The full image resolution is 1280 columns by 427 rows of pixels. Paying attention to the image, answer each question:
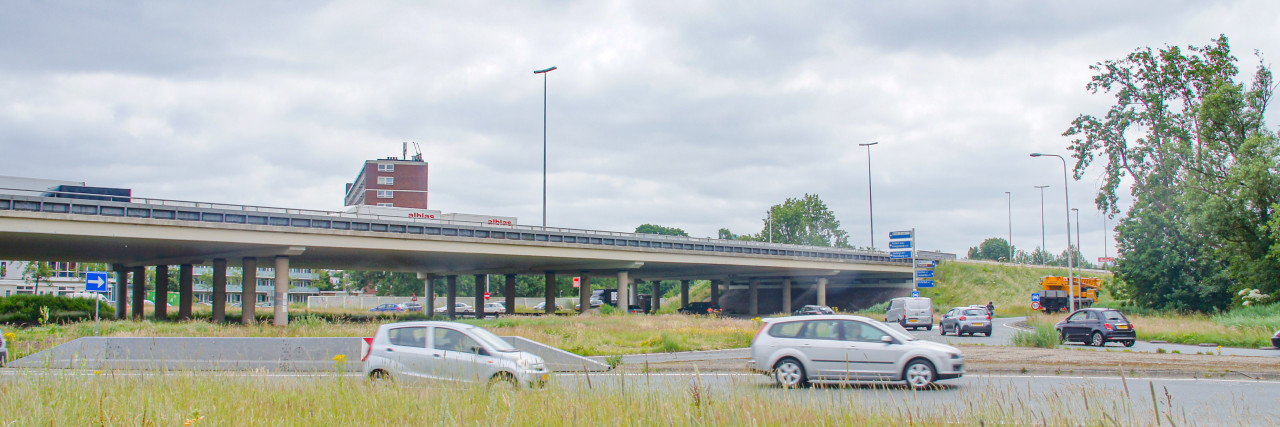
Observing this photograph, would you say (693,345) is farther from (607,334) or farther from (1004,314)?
(1004,314)

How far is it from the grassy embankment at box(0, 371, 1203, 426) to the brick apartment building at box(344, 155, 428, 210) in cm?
10380

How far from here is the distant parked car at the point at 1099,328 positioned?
95.2 ft

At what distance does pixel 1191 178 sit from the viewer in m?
43.3

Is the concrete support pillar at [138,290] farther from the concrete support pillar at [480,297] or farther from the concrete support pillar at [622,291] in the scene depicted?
the concrete support pillar at [622,291]

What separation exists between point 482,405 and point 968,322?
34.9 metres

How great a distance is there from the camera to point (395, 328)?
14047mm

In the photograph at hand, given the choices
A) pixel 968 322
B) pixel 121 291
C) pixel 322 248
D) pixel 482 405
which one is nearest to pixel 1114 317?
pixel 968 322

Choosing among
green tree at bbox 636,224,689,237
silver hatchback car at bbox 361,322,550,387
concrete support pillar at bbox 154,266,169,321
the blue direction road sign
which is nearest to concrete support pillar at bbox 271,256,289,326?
concrete support pillar at bbox 154,266,169,321

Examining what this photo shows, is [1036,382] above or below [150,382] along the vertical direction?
below

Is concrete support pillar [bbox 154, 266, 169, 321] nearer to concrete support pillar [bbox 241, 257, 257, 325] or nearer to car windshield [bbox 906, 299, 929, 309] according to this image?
concrete support pillar [bbox 241, 257, 257, 325]

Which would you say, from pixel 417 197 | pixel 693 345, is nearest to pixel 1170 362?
pixel 693 345

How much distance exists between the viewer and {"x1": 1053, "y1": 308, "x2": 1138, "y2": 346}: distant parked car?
2902 centimetres

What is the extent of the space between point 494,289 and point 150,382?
125019 mm

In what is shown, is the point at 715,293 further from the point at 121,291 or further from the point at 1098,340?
the point at 1098,340
